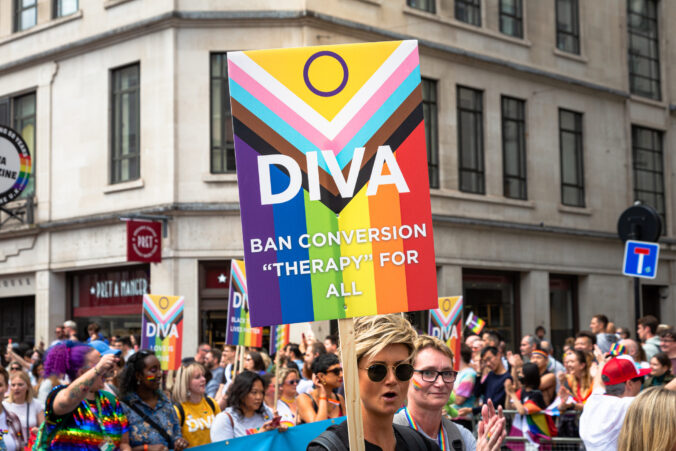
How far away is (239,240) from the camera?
21.6m

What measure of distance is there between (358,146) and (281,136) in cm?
35

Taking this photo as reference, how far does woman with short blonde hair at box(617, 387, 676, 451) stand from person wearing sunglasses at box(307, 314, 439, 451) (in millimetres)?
797

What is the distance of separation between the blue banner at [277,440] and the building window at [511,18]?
2009cm

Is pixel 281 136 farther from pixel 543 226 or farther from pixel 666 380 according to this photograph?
pixel 543 226

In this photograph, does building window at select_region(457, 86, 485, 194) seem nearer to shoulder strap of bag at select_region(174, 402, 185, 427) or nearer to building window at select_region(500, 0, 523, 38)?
building window at select_region(500, 0, 523, 38)

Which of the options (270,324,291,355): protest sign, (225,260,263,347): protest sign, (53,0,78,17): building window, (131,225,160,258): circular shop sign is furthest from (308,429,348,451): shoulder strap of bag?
(53,0,78,17): building window

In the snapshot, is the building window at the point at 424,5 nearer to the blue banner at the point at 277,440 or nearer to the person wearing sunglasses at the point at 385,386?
the blue banner at the point at 277,440

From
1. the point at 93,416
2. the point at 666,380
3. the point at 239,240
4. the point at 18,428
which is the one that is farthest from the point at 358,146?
the point at 239,240

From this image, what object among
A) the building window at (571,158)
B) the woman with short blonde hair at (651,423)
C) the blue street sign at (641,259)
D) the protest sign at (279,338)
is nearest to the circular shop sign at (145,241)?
the protest sign at (279,338)

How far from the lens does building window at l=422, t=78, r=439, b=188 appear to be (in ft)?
80.1

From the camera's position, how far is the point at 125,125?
76.0 feet

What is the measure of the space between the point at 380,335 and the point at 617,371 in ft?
11.1

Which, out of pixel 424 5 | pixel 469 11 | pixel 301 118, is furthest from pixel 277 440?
pixel 469 11

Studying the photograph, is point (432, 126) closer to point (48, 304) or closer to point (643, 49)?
point (48, 304)
